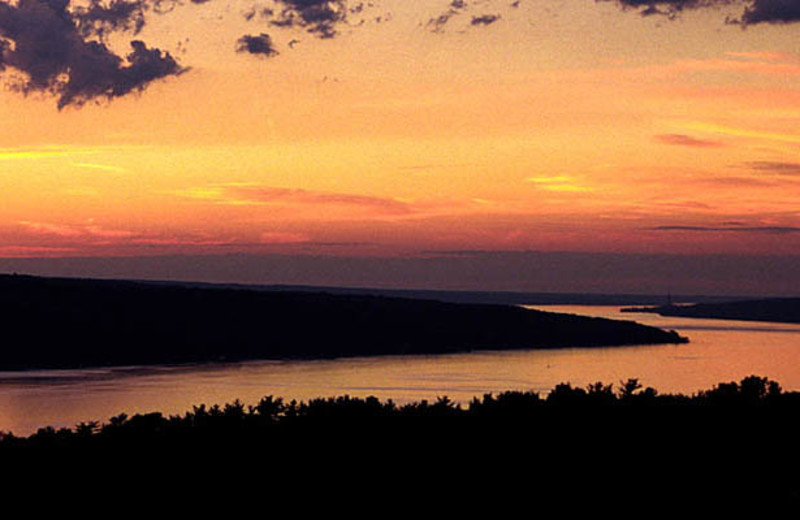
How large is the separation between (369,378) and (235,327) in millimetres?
50459

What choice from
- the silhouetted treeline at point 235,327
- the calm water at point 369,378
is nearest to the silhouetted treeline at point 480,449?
the calm water at point 369,378

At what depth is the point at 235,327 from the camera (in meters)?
166

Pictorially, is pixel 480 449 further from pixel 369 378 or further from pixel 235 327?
→ pixel 235 327

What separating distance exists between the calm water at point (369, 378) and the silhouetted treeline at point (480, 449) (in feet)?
138

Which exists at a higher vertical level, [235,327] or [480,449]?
[480,449]

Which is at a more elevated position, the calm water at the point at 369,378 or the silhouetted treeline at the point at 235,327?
the silhouetted treeline at the point at 235,327

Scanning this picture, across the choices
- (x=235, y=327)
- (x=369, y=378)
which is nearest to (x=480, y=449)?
(x=369, y=378)

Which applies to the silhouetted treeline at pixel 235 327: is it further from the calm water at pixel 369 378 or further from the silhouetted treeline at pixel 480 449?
the silhouetted treeline at pixel 480 449

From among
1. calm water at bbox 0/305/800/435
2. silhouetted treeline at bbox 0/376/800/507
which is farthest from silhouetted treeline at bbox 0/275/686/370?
silhouetted treeline at bbox 0/376/800/507

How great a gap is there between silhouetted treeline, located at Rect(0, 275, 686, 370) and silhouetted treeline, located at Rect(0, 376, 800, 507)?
109550 millimetres

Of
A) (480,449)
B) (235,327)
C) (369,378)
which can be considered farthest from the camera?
(235,327)

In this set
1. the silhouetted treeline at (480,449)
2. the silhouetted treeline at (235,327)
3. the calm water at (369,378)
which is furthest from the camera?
the silhouetted treeline at (235,327)

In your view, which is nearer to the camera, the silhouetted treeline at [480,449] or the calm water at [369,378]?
the silhouetted treeline at [480,449]

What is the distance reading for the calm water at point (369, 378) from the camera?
91.8 metres
